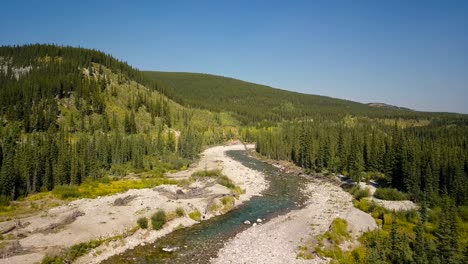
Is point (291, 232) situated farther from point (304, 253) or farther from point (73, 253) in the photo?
point (73, 253)

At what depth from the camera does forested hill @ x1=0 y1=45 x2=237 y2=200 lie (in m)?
70.2

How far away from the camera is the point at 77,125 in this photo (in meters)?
128

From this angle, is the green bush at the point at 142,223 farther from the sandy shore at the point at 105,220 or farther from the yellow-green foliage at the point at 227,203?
the yellow-green foliage at the point at 227,203

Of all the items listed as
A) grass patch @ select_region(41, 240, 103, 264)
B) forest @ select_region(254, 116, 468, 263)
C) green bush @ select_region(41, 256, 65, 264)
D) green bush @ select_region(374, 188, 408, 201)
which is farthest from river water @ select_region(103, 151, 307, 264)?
green bush @ select_region(374, 188, 408, 201)

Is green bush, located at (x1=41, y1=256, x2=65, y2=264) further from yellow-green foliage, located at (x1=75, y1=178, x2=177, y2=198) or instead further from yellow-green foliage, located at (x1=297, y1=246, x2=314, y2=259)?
yellow-green foliage, located at (x1=75, y1=178, x2=177, y2=198)

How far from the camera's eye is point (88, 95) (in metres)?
146

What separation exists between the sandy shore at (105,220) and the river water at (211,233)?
1922 millimetres

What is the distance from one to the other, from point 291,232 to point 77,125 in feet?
357

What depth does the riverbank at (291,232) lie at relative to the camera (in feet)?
122

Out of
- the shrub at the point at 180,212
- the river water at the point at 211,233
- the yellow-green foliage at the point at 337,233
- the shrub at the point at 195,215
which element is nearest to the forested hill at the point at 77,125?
the shrub at the point at 180,212

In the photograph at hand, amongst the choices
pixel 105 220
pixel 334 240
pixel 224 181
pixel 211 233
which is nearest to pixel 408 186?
pixel 334 240

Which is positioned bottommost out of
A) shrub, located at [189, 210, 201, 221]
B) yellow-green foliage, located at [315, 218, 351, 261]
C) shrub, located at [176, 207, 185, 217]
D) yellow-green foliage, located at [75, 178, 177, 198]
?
yellow-green foliage, located at [75, 178, 177, 198]

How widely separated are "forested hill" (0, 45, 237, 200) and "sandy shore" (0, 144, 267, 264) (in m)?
16.8

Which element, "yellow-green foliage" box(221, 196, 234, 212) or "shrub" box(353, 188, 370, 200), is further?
"shrub" box(353, 188, 370, 200)
